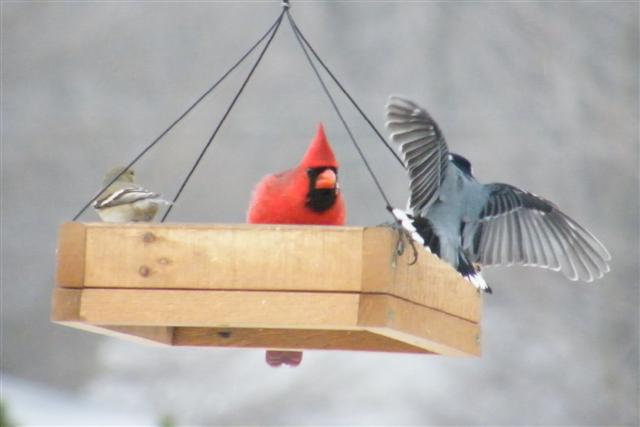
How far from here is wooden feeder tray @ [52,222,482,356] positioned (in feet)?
9.71

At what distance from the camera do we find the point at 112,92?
6.30 metres

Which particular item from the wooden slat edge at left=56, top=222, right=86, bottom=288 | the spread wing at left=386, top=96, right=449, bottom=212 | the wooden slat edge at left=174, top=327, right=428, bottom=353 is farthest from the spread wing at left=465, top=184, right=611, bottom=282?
the wooden slat edge at left=56, top=222, right=86, bottom=288

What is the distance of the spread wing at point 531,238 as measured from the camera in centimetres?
406

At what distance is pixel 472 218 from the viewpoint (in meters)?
3.98

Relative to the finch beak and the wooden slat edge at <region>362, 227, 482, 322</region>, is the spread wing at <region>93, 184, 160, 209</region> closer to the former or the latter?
the finch beak

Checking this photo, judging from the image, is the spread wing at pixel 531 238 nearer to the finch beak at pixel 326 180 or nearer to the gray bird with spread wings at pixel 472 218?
the gray bird with spread wings at pixel 472 218

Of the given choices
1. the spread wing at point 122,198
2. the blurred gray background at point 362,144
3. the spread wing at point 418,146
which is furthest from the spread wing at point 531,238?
the blurred gray background at point 362,144

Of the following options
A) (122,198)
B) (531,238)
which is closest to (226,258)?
(122,198)

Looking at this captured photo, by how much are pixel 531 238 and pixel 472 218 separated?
0.25 meters

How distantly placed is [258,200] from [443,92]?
302 centimetres

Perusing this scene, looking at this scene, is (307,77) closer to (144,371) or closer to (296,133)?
(296,133)

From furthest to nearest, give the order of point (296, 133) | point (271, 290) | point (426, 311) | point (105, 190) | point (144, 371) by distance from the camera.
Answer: point (144, 371), point (296, 133), point (105, 190), point (426, 311), point (271, 290)

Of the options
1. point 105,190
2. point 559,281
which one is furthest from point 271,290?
point 559,281

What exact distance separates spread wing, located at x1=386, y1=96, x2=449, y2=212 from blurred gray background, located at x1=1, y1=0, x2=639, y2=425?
7.14ft
